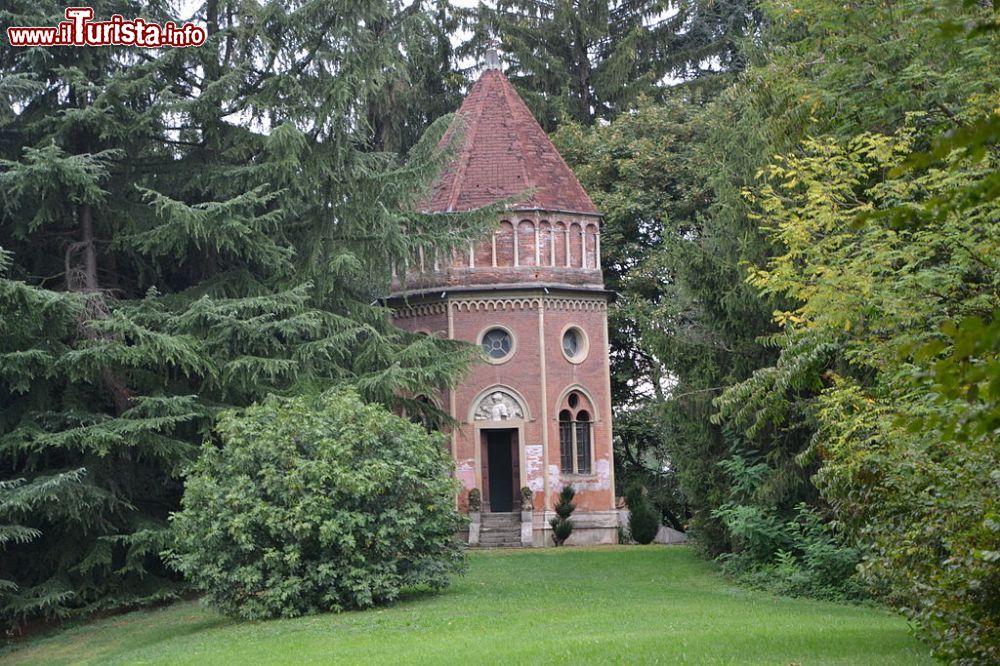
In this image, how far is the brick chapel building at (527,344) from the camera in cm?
3209

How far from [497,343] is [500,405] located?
1602 mm

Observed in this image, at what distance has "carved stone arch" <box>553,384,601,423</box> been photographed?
107ft

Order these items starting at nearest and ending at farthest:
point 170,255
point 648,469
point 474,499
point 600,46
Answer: point 170,255, point 474,499, point 648,469, point 600,46

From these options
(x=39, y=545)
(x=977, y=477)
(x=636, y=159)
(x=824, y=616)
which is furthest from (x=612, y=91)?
(x=977, y=477)

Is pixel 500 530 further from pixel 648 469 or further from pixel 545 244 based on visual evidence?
pixel 648 469

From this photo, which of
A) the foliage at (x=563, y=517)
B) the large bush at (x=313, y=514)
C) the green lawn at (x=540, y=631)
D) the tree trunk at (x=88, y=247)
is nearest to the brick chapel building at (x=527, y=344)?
the foliage at (x=563, y=517)

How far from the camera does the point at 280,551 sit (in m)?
17.9

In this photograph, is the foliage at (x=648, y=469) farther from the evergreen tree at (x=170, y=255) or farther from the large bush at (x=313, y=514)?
the large bush at (x=313, y=514)

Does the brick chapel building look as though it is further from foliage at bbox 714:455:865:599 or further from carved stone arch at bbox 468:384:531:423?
foliage at bbox 714:455:865:599

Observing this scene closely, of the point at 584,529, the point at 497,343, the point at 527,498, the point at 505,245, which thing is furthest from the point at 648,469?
the point at 505,245

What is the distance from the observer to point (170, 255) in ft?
84.3

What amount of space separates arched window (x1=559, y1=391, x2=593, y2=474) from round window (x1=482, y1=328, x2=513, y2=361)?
2.11 m

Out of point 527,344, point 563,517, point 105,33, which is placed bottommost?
point 563,517

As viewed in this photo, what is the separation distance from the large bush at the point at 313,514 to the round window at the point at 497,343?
44.0ft
